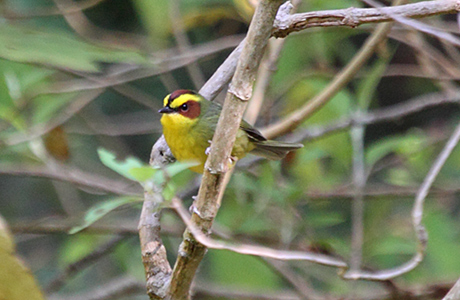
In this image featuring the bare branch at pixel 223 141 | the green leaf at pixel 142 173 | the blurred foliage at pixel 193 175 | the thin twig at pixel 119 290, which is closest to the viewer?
the green leaf at pixel 142 173

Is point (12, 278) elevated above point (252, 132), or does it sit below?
below

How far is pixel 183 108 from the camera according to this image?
8.62 feet

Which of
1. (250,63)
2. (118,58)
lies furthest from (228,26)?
(250,63)

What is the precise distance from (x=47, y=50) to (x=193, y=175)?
106cm

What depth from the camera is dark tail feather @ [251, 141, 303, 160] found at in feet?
9.05

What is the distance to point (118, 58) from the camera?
2.19 m

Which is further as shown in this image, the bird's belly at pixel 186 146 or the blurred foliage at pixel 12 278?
the bird's belly at pixel 186 146

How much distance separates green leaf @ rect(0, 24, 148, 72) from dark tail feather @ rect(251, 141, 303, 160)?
883mm

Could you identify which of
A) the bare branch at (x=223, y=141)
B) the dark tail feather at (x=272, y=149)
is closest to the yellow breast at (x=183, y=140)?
the dark tail feather at (x=272, y=149)

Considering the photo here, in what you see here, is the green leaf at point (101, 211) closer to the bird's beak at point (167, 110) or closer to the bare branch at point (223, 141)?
the bare branch at point (223, 141)

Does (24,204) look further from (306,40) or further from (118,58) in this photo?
(118,58)

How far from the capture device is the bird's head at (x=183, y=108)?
101 inches

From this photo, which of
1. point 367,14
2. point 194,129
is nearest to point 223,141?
point 367,14

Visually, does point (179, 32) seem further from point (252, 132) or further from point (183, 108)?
point (252, 132)
